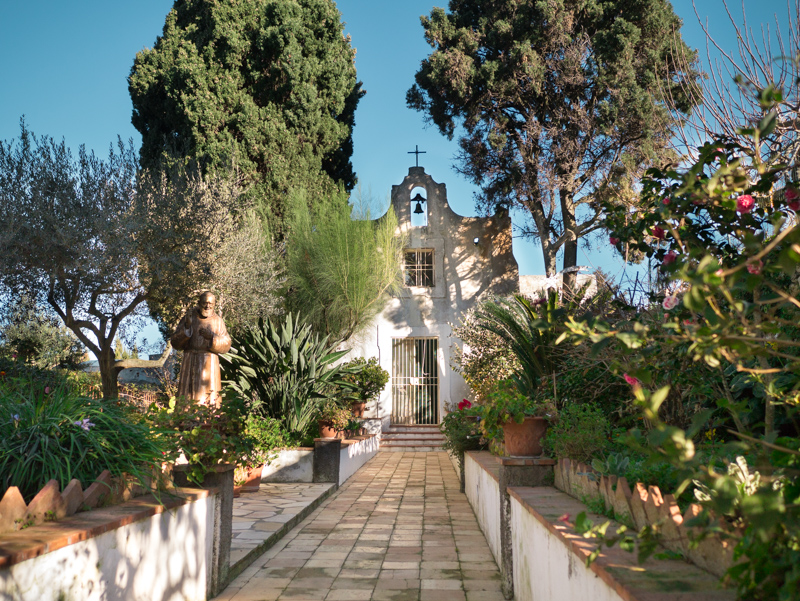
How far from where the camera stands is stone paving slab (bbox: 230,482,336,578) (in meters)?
4.48

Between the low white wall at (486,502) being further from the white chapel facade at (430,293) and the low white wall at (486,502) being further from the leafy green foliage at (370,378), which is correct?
the white chapel facade at (430,293)

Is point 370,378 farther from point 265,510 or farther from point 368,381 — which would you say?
point 265,510

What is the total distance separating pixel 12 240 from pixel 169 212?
105 inches

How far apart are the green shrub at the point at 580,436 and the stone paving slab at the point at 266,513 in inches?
91.3

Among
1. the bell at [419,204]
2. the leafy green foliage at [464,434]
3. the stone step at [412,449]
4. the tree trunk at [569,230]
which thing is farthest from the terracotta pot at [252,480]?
the bell at [419,204]

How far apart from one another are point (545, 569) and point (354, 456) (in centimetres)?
752

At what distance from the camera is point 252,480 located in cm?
732

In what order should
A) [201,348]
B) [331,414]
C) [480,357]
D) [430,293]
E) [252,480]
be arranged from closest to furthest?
[201,348]
[252,480]
[331,414]
[480,357]
[430,293]

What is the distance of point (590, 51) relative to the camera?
51.4 feet

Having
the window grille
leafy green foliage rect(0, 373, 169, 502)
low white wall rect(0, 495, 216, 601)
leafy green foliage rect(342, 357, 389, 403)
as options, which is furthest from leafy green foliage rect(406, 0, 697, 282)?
leafy green foliage rect(0, 373, 169, 502)

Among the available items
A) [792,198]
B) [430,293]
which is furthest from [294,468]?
[430,293]

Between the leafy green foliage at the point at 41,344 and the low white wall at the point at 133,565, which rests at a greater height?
the leafy green foliage at the point at 41,344

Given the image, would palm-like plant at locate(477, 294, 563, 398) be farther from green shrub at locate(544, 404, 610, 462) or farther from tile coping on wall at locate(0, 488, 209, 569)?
tile coping on wall at locate(0, 488, 209, 569)

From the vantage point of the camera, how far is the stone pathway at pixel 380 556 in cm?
379
